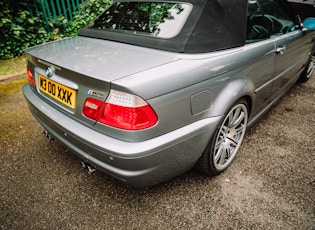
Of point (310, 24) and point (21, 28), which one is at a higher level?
point (310, 24)

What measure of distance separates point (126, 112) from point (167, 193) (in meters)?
0.96

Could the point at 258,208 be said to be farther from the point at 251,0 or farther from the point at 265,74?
the point at 251,0

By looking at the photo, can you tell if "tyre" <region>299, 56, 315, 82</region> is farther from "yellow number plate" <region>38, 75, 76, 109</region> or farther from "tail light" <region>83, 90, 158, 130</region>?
"yellow number plate" <region>38, 75, 76, 109</region>

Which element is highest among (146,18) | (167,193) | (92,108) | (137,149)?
(146,18)

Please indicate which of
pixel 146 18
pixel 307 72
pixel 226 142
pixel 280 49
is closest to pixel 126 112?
pixel 146 18

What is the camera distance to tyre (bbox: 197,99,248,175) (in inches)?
81.1

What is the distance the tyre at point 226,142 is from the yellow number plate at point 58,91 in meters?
1.11

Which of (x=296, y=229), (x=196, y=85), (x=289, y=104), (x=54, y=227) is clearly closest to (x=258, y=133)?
(x=289, y=104)

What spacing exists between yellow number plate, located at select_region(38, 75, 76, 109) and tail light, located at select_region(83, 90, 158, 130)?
272 mm

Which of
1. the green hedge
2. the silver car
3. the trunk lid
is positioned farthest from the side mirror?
the green hedge

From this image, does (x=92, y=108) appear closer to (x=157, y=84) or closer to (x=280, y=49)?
(x=157, y=84)

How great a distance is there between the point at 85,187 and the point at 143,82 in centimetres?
123

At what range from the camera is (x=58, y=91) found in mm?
1896

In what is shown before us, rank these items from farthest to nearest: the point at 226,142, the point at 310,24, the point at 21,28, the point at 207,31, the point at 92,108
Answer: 1. the point at 21,28
2. the point at 310,24
3. the point at 226,142
4. the point at 207,31
5. the point at 92,108
